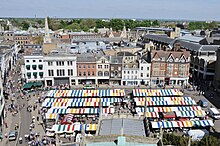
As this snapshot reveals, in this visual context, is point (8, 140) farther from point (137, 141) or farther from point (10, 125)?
point (137, 141)

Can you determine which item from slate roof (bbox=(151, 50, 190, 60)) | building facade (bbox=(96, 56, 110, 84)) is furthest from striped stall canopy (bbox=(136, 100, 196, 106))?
slate roof (bbox=(151, 50, 190, 60))

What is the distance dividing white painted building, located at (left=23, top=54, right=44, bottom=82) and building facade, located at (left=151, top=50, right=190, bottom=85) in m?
30.8

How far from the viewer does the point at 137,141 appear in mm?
16906

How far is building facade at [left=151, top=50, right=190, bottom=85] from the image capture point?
66250 mm

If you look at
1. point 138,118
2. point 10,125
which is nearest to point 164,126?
point 138,118

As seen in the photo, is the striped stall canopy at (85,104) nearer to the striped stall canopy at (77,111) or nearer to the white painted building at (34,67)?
the striped stall canopy at (77,111)

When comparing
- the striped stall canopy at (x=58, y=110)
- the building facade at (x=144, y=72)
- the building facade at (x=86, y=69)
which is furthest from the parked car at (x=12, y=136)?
the building facade at (x=144, y=72)

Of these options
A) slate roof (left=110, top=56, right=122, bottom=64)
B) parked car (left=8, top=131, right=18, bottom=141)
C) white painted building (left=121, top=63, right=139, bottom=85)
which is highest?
slate roof (left=110, top=56, right=122, bottom=64)

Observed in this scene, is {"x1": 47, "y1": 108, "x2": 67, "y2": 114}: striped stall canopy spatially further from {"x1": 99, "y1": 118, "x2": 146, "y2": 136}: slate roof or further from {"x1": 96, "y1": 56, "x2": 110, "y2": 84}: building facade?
{"x1": 96, "y1": 56, "x2": 110, "y2": 84}: building facade

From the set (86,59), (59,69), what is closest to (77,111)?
(59,69)

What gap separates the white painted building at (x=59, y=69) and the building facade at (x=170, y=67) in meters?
22.5

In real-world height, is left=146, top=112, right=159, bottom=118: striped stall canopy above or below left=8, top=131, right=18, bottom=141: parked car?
above

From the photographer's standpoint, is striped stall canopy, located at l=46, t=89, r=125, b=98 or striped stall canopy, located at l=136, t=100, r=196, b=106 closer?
striped stall canopy, located at l=136, t=100, r=196, b=106

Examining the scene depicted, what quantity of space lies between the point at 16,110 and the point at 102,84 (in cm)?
2560
